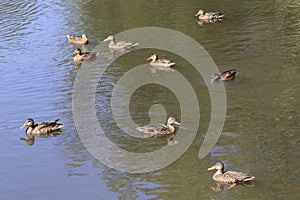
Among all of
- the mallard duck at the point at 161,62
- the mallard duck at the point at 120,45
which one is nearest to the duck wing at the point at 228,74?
the mallard duck at the point at 161,62

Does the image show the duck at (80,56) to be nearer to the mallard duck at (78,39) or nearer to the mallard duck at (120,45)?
the mallard duck at (120,45)

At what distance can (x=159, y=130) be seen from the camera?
42.2 feet

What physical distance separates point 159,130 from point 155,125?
189 millimetres

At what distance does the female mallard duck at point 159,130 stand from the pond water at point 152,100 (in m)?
0.24

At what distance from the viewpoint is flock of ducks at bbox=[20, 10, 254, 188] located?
10453mm

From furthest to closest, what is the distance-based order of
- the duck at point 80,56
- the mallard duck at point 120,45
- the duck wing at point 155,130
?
the mallard duck at point 120,45
the duck at point 80,56
the duck wing at point 155,130

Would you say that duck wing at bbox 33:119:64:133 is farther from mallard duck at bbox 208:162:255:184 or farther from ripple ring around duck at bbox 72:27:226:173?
mallard duck at bbox 208:162:255:184

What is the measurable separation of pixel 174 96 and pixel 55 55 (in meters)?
5.58

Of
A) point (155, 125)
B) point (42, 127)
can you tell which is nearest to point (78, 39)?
point (42, 127)

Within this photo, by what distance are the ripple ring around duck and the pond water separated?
18cm

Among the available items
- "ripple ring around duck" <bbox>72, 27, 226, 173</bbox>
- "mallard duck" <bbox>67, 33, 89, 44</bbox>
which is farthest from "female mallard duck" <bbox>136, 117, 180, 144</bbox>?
"mallard duck" <bbox>67, 33, 89, 44</bbox>

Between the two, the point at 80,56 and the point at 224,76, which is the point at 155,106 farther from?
the point at 80,56

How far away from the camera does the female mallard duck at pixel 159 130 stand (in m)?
12.8

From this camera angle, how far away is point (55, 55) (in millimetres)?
19359
